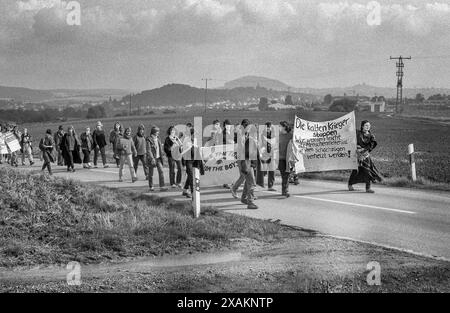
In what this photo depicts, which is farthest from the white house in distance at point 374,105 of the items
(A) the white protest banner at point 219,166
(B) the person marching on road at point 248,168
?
(B) the person marching on road at point 248,168

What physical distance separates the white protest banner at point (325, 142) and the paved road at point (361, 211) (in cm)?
70

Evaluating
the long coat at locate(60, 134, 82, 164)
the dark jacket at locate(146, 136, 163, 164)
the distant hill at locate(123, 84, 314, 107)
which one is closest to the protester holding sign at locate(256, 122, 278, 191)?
the dark jacket at locate(146, 136, 163, 164)

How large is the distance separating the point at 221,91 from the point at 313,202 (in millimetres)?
55199

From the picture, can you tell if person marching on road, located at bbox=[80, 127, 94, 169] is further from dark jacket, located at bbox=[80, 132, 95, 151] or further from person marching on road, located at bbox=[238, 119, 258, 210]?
person marching on road, located at bbox=[238, 119, 258, 210]

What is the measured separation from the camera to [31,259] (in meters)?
8.04

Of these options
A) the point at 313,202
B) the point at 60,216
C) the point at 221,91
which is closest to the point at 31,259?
the point at 60,216

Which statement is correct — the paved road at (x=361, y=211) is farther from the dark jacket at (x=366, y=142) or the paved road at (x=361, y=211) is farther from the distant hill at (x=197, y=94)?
the distant hill at (x=197, y=94)

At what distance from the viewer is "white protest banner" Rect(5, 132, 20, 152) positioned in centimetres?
2623

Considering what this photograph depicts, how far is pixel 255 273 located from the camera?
7535mm

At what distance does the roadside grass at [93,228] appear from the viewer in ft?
27.7

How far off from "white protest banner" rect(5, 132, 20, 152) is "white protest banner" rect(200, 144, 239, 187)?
47.6 feet

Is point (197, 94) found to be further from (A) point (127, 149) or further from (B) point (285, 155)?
(B) point (285, 155)

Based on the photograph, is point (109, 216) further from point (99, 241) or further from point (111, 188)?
point (111, 188)

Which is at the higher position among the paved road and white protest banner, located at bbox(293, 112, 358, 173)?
white protest banner, located at bbox(293, 112, 358, 173)
